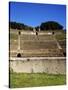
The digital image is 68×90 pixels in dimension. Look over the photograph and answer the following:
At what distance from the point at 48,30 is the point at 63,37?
233mm

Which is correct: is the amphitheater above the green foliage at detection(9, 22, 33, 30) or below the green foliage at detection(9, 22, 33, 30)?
below

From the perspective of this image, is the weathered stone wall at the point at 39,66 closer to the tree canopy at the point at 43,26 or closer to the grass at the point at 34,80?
the grass at the point at 34,80

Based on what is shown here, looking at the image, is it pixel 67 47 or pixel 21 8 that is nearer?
pixel 21 8

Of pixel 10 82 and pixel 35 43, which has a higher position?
pixel 35 43

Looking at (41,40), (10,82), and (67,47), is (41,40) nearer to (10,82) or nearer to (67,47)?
(67,47)

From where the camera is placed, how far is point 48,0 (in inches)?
131

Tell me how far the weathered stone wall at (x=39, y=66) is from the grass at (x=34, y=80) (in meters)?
0.05

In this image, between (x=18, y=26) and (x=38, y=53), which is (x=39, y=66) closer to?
(x=38, y=53)

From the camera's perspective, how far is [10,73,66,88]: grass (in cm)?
315

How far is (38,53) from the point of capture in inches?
129

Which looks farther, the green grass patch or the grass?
the green grass patch

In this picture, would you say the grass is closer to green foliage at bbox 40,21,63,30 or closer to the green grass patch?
the green grass patch

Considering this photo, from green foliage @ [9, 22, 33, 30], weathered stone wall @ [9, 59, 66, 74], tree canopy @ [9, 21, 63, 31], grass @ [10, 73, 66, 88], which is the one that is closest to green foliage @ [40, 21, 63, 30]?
tree canopy @ [9, 21, 63, 31]

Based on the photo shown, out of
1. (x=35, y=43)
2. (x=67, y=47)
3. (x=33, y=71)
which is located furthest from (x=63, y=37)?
(x=33, y=71)
